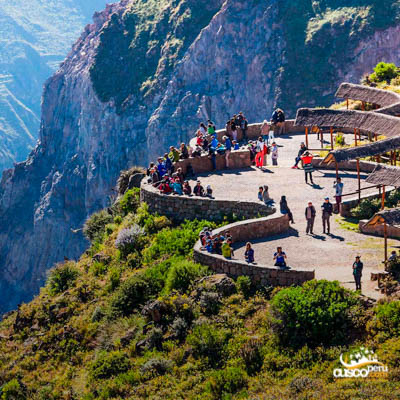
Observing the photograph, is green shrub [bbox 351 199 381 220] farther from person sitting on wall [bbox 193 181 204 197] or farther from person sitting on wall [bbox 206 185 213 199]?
person sitting on wall [bbox 193 181 204 197]

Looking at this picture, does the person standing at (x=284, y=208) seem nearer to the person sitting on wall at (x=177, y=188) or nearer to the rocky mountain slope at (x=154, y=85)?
the person sitting on wall at (x=177, y=188)

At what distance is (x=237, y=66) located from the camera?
371 ft

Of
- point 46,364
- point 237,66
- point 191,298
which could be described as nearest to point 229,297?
point 191,298

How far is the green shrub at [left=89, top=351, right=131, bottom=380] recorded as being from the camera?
19281 millimetres

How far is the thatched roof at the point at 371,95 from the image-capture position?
34.7m

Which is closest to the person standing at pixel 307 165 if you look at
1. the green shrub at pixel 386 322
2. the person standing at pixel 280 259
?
the person standing at pixel 280 259

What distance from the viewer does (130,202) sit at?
31.7m

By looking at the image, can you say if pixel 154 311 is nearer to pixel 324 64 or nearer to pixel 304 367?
pixel 304 367

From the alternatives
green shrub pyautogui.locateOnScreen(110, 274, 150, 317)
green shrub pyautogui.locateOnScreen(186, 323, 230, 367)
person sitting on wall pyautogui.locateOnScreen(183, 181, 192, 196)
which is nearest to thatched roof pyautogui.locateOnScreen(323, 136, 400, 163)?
person sitting on wall pyautogui.locateOnScreen(183, 181, 192, 196)

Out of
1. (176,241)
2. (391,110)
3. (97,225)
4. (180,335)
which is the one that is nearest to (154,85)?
(97,225)

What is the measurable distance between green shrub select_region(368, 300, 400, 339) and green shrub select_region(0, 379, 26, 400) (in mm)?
10551

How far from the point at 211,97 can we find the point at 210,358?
313 feet

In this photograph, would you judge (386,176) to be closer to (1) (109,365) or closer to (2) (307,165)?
(2) (307,165)

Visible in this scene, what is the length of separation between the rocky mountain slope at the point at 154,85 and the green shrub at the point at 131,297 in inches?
3122
